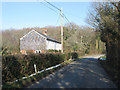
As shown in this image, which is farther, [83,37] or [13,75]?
[83,37]

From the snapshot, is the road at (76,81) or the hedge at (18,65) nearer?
the road at (76,81)

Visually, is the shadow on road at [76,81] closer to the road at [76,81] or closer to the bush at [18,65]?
the road at [76,81]

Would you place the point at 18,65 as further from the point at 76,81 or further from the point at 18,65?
the point at 76,81

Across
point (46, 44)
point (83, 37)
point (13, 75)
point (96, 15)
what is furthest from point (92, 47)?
point (13, 75)

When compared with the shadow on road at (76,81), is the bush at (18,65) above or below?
above

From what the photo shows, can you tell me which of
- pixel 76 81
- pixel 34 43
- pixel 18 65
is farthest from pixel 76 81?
pixel 34 43

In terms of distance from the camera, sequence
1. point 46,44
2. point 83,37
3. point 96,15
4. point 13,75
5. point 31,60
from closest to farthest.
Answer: point 13,75 → point 31,60 → point 96,15 → point 46,44 → point 83,37

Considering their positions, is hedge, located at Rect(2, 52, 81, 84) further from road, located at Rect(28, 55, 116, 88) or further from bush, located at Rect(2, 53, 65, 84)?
road, located at Rect(28, 55, 116, 88)

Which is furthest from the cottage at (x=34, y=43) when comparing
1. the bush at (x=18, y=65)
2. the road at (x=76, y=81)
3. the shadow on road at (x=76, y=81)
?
the shadow on road at (x=76, y=81)

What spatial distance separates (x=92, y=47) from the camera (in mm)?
71188

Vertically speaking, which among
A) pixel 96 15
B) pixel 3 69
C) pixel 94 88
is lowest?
pixel 94 88

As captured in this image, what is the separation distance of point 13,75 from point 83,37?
194 ft

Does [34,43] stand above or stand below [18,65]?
above

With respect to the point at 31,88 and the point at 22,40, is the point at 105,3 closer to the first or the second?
the point at 31,88
